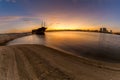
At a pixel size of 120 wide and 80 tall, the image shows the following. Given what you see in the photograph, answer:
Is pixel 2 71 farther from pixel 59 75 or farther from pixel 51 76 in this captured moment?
pixel 59 75

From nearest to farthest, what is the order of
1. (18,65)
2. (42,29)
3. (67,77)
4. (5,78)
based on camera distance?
(5,78) < (67,77) < (18,65) < (42,29)

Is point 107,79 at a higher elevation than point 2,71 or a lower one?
lower

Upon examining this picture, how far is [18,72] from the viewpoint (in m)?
8.23

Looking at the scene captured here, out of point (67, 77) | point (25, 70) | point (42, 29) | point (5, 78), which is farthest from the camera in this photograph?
point (42, 29)

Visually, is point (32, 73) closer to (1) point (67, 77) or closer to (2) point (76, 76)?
(1) point (67, 77)

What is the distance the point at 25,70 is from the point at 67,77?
3345mm

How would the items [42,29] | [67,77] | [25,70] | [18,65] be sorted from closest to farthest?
[67,77], [25,70], [18,65], [42,29]

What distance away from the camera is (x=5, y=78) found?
24.0 ft

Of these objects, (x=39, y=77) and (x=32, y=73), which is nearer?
(x=39, y=77)

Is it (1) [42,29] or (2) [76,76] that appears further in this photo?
(1) [42,29]

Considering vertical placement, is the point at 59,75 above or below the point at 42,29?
below

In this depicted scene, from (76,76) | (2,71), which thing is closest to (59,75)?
(76,76)

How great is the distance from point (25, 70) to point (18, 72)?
0.57m

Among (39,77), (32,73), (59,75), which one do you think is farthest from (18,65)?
(59,75)
